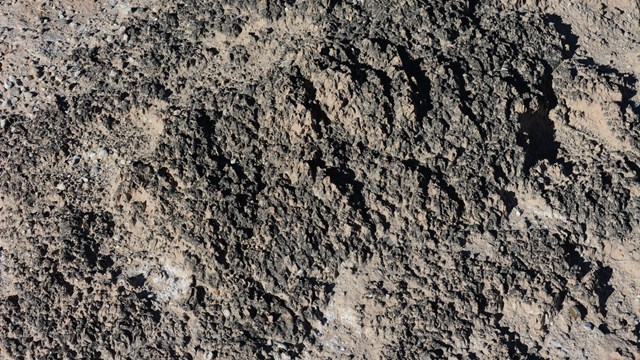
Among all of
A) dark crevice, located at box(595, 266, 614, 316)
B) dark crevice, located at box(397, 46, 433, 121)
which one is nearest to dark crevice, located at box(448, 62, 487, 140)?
dark crevice, located at box(397, 46, 433, 121)

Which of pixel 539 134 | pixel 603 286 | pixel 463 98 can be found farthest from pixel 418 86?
pixel 603 286

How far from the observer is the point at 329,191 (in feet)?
16.5

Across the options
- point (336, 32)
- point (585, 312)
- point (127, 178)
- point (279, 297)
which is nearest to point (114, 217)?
point (127, 178)

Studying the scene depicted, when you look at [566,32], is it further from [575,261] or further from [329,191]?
[329,191]

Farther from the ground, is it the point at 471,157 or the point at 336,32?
the point at 336,32

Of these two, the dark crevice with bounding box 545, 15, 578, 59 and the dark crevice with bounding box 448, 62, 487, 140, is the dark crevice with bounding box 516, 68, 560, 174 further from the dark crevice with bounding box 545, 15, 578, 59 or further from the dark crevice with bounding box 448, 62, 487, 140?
the dark crevice with bounding box 545, 15, 578, 59

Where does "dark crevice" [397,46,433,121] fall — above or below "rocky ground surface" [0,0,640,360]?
above

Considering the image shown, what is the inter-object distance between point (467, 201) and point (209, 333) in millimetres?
1983

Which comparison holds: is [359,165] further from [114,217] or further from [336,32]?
[114,217]

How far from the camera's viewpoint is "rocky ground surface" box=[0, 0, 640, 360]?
4.77 metres

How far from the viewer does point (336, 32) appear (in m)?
5.84

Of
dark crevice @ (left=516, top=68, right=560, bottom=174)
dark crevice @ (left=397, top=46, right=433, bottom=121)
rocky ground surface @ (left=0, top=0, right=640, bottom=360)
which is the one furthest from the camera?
dark crevice @ (left=516, top=68, right=560, bottom=174)

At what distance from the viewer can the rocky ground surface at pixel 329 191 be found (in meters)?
4.77

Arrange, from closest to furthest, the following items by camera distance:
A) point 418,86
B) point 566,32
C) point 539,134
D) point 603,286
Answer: point 603,286, point 418,86, point 539,134, point 566,32
